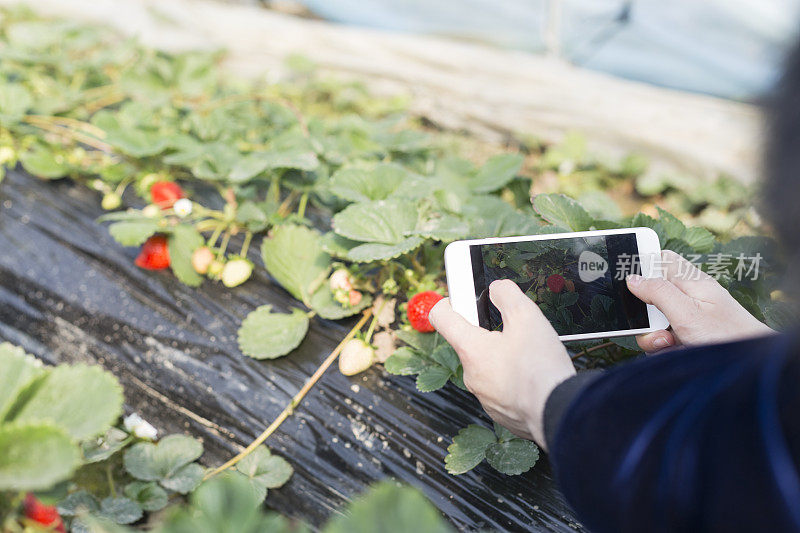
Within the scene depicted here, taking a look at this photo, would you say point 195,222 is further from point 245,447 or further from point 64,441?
point 64,441

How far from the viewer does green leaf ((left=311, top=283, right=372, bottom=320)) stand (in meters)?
1.05

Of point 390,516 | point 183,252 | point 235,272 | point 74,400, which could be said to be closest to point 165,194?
point 183,252

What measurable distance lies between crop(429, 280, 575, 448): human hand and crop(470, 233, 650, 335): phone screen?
92 mm

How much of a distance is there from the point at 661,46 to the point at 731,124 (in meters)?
0.48

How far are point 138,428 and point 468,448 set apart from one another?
0.54 metres

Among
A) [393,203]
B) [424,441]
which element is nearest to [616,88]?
[393,203]

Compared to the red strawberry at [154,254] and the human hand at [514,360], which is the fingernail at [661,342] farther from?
the red strawberry at [154,254]

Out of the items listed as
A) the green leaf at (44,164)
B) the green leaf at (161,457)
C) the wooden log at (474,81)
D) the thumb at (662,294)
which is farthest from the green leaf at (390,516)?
the wooden log at (474,81)

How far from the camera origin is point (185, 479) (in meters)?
0.88

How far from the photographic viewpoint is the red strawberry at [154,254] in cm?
121

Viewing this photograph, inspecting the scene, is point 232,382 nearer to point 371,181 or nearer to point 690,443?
point 371,181

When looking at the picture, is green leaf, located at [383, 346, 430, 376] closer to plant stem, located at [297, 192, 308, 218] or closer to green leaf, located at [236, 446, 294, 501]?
green leaf, located at [236, 446, 294, 501]

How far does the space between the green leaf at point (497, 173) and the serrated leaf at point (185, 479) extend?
2.59ft

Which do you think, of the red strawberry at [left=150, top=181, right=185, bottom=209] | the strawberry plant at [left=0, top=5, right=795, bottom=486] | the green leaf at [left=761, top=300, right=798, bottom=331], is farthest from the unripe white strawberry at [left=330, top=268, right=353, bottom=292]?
the green leaf at [left=761, top=300, right=798, bottom=331]
